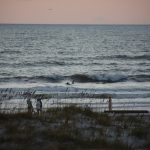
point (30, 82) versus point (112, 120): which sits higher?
point (112, 120)

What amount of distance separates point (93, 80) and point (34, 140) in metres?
30.6

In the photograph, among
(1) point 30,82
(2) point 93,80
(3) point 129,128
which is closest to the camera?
(3) point 129,128

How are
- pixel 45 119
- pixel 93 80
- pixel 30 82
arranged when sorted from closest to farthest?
pixel 45 119 → pixel 30 82 → pixel 93 80

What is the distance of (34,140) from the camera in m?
7.91

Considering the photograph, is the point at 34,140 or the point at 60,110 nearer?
the point at 34,140

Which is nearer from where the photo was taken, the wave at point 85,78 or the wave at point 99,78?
the wave at point 85,78

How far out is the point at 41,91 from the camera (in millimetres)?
28859

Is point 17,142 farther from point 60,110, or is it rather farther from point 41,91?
point 41,91

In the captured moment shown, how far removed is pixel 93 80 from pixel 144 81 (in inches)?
207

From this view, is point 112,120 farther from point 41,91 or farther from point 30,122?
point 41,91

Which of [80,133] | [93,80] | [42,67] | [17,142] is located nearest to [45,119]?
[80,133]

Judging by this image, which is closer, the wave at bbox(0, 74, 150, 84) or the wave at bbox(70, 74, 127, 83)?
the wave at bbox(0, 74, 150, 84)

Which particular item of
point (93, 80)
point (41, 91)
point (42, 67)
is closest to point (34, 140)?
point (41, 91)

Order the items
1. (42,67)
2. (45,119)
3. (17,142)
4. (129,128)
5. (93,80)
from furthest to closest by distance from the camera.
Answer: (42,67)
(93,80)
(45,119)
(129,128)
(17,142)
